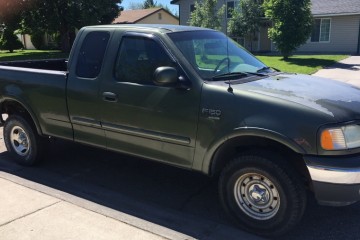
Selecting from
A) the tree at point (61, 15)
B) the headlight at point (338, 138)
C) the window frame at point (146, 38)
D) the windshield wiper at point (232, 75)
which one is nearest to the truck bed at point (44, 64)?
the window frame at point (146, 38)

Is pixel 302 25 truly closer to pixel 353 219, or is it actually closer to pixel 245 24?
pixel 245 24

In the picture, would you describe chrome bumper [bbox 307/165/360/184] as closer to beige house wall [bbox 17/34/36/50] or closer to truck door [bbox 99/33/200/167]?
truck door [bbox 99/33/200/167]

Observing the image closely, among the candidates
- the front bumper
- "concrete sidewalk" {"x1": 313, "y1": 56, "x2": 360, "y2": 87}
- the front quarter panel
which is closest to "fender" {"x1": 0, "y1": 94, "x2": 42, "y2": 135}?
the front quarter panel

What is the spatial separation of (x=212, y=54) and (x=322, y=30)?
86.6 ft

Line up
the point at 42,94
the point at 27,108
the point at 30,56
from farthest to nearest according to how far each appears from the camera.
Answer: the point at 30,56 < the point at 27,108 < the point at 42,94

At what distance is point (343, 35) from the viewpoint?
1086 inches

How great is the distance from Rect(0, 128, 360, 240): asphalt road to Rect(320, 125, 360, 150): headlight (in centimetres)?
94

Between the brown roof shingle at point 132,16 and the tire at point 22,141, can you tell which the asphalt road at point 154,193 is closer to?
the tire at point 22,141

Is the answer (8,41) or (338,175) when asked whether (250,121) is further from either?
(8,41)

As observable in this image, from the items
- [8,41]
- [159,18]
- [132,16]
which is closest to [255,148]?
[8,41]

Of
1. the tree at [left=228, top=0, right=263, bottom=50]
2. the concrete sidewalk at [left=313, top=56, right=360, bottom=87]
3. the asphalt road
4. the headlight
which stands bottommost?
Answer: the asphalt road

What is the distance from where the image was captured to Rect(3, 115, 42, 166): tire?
540 centimetres

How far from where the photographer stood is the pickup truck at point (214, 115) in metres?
3.30

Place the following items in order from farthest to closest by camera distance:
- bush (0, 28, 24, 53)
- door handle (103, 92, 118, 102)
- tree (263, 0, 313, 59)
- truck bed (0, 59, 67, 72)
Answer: bush (0, 28, 24, 53) → tree (263, 0, 313, 59) → truck bed (0, 59, 67, 72) → door handle (103, 92, 118, 102)
